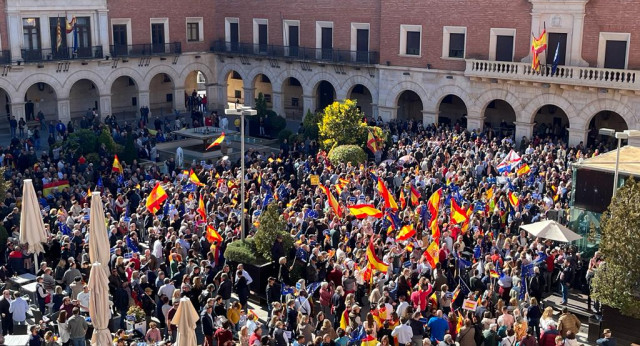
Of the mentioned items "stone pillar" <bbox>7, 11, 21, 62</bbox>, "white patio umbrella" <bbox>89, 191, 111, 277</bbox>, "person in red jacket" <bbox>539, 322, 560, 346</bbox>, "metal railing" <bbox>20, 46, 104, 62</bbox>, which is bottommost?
"person in red jacket" <bbox>539, 322, 560, 346</bbox>

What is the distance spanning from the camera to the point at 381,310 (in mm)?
15148

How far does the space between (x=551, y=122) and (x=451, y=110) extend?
5.91 metres

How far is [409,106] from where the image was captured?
43.2 m

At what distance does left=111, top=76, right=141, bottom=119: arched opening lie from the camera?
47.2m

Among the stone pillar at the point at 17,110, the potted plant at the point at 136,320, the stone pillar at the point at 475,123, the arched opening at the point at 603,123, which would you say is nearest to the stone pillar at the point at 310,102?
the stone pillar at the point at 475,123

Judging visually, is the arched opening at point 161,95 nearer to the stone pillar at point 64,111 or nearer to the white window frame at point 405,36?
the stone pillar at point 64,111

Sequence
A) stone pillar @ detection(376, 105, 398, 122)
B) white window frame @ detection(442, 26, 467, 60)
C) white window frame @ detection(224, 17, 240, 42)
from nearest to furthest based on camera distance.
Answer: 1. white window frame @ detection(442, 26, 467, 60)
2. stone pillar @ detection(376, 105, 398, 122)
3. white window frame @ detection(224, 17, 240, 42)

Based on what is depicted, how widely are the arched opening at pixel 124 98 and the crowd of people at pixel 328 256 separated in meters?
18.2

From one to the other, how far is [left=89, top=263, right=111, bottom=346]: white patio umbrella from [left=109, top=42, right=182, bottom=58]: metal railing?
31728 millimetres

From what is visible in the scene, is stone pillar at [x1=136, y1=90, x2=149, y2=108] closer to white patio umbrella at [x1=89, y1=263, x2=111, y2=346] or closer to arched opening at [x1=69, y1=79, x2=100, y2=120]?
arched opening at [x1=69, y1=79, x2=100, y2=120]

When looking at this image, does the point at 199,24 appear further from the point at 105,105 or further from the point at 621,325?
the point at 621,325

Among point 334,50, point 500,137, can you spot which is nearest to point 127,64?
point 334,50

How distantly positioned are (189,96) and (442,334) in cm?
3817

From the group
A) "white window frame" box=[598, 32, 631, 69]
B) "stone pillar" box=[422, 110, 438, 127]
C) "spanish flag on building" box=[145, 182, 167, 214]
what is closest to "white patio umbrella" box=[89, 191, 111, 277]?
"spanish flag on building" box=[145, 182, 167, 214]
